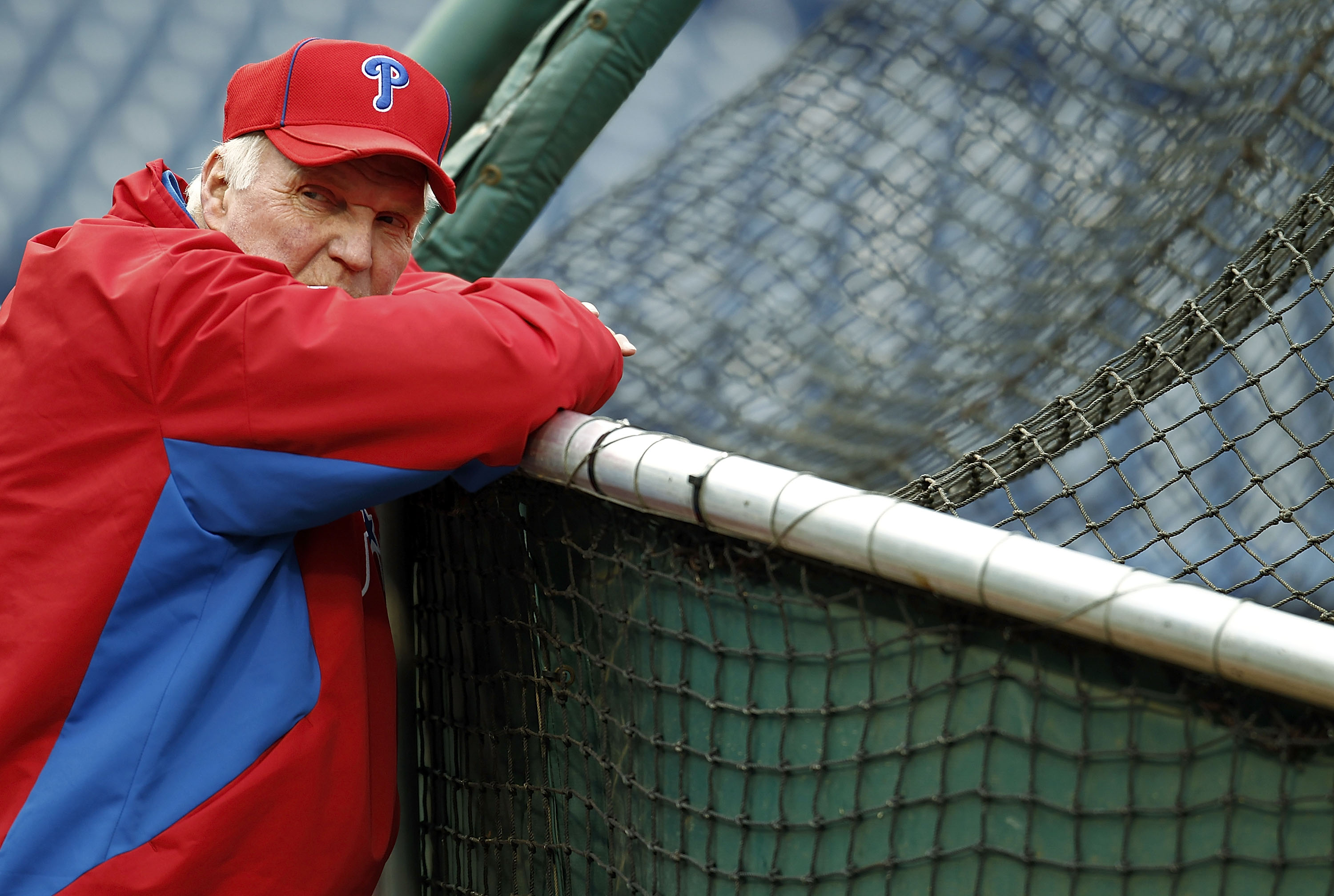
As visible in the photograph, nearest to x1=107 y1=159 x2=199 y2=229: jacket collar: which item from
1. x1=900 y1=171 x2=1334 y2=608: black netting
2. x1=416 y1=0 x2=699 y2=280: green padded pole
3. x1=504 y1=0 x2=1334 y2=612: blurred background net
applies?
x1=900 y1=171 x2=1334 y2=608: black netting

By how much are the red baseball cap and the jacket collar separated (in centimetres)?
10

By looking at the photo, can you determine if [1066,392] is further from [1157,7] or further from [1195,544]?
[1195,544]

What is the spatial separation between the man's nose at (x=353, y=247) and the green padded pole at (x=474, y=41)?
1.05 metres

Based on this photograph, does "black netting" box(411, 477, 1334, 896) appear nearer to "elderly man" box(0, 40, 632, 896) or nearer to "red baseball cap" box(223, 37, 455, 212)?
"elderly man" box(0, 40, 632, 896)

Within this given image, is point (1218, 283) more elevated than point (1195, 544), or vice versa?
point (1218, 283)

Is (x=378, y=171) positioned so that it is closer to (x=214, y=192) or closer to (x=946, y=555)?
(x=214, y=192)

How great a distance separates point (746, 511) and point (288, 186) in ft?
1.80

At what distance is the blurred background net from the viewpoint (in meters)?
2.23

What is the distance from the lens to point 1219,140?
217 cm

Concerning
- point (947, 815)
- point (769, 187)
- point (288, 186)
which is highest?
point (947, 815)

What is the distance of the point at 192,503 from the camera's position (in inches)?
39.9

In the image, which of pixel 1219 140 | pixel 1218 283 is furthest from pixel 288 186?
pixel 1219 140

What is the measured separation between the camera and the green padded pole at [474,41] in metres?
2.17

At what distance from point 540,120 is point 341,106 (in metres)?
1.00
